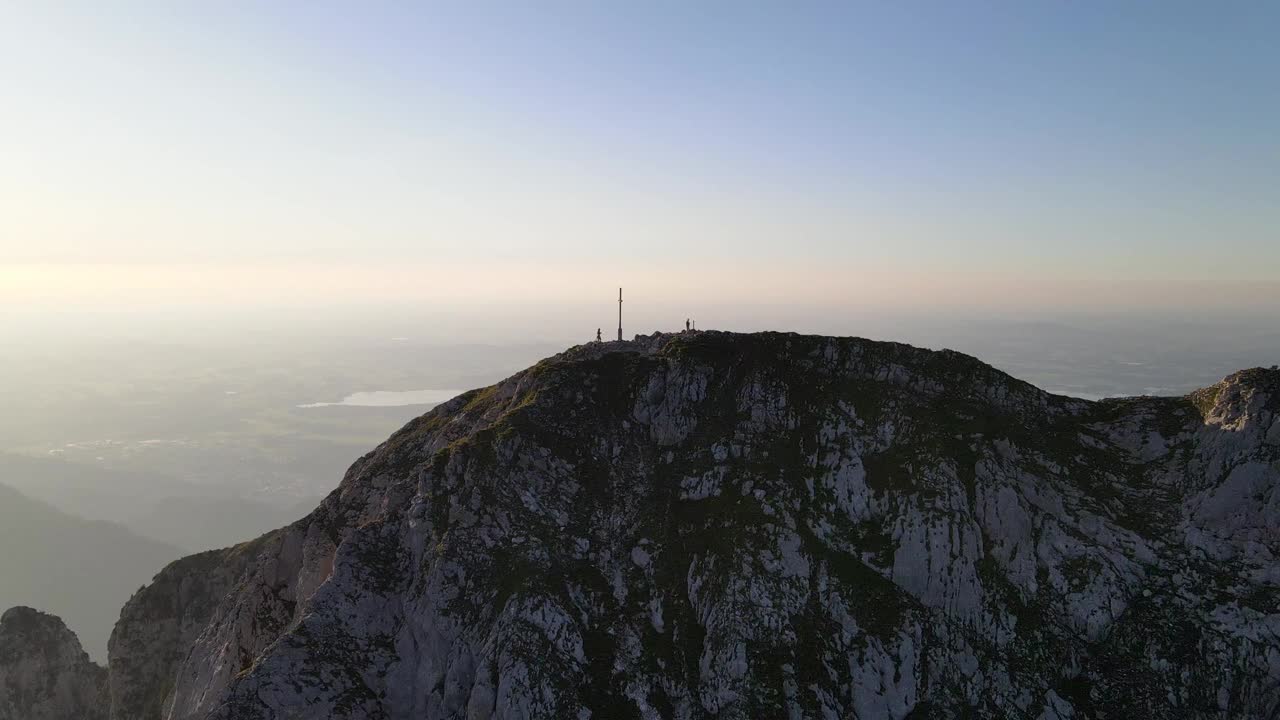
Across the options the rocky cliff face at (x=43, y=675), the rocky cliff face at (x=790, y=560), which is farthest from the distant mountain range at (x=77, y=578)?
the rocky cliff face at (x=790, y=560)

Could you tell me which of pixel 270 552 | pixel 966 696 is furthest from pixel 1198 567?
pixel 270 552

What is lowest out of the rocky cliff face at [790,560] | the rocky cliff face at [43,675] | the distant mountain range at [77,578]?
the distant mountain range at [77,578]

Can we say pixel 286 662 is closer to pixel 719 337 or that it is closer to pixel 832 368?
pixel 719 337

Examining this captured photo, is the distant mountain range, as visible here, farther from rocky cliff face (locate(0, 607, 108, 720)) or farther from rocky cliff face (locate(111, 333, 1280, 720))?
rocky cliff face (locate(111, 333, 1280, 720))

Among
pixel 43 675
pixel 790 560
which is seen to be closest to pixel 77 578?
pixel 43 675

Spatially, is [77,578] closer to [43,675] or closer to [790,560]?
[43,675]

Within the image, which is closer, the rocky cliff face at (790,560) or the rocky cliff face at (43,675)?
the rocky cliff face at (790,560)

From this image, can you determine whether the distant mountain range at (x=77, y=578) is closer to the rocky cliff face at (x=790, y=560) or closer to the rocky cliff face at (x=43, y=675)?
the rocky cliff face at (x=43, y=675)
